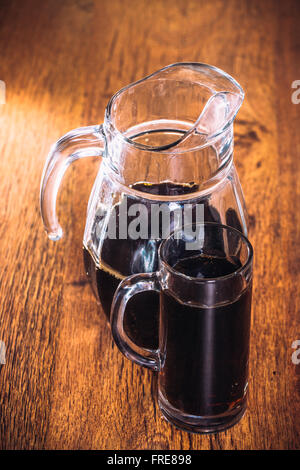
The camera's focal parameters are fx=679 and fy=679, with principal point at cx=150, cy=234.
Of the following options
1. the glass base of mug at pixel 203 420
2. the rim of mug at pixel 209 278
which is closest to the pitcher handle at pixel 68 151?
the rim of mug at pixel 209 278

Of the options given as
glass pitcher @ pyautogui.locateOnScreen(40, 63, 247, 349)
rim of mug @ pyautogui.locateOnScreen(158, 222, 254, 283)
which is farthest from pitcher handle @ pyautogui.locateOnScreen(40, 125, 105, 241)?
rim of mug @ pyautogui.locateOnScreen(158, 222, 254, 283)

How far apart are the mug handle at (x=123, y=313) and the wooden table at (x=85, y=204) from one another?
1.9 inches

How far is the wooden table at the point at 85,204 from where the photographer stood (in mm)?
625

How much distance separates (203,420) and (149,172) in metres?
0.22

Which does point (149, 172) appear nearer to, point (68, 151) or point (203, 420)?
point (68, 151)

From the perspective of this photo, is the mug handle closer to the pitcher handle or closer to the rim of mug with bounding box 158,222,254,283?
the rim of mug with bounding box 158,222,254,283

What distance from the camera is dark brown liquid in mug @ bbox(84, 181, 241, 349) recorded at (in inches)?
23.9

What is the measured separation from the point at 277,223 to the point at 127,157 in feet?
0.95

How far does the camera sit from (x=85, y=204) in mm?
855

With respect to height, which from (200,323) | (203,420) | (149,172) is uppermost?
(149,172)

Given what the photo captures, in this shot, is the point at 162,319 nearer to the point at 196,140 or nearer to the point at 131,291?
the point at 131,291

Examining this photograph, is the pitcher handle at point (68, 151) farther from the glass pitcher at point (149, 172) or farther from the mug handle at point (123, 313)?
the mug handle at point (123, 313)

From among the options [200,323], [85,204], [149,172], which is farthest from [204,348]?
[85,204]

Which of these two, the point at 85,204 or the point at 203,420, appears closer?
the point at 203,420
